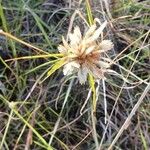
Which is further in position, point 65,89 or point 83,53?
point 65,89

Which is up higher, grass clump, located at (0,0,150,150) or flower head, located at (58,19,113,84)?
flower head, located at (58,19,113,84)

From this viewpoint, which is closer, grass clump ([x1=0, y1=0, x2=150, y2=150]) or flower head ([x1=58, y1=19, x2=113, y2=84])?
flower head ([x1=58, y1=19, x2=113, y2=84])

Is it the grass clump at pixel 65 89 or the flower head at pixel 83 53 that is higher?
the flower head at pixel 83 53

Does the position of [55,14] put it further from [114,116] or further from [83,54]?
[83,54]

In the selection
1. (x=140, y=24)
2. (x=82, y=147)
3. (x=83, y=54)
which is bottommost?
(x=82, y=147)

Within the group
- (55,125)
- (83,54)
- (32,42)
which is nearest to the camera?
(83,54)

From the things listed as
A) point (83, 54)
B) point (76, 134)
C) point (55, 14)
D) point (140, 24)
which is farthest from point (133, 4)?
point (83, 54)

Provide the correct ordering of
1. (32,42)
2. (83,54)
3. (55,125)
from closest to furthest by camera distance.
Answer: (83,54), (55,125), (32,42)

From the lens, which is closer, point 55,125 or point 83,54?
point 83,54

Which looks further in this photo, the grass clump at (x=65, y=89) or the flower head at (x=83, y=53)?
the grass clump at (x=65, y=89)

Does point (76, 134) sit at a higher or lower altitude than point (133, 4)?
lower

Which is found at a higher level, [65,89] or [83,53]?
[83,53]
